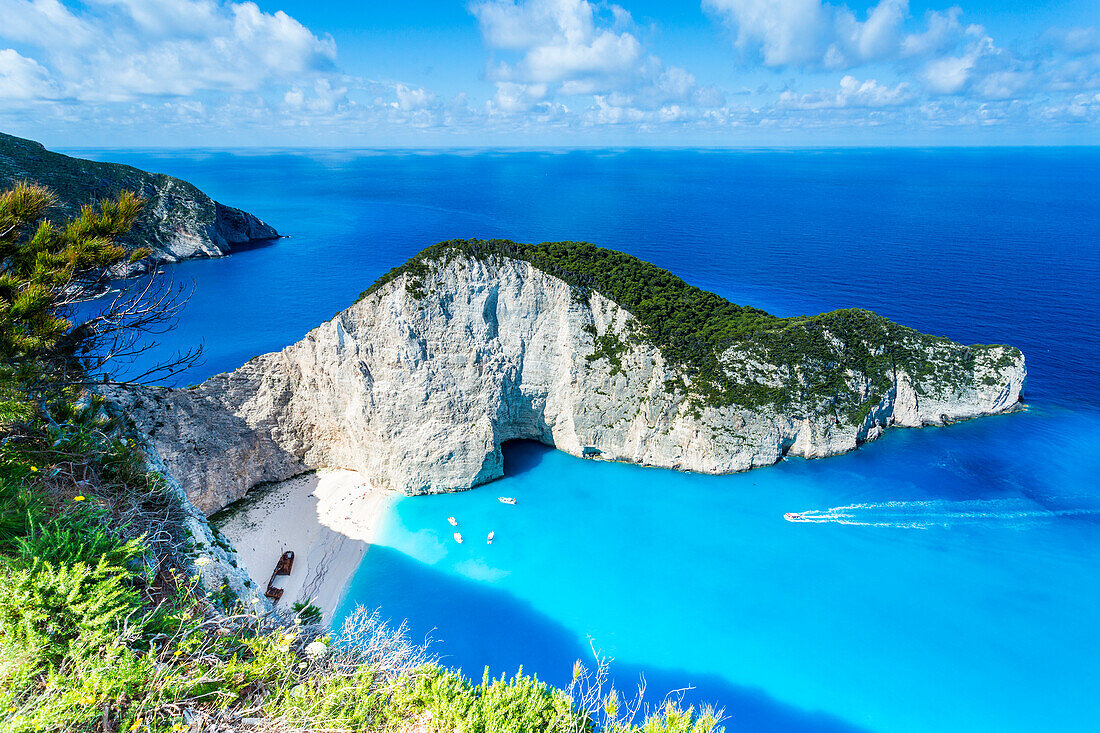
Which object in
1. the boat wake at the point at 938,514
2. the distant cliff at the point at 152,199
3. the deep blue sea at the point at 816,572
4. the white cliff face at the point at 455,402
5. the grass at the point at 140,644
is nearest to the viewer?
the grass at the point at 140,644

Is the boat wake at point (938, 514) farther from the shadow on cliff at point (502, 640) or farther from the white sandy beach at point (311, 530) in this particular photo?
the white sandy beach at point (311, 530)

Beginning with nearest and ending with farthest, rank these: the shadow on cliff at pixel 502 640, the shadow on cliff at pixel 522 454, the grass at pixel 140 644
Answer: the grass at pixel 140 644
the shadow on cliff at pixel 502 640
the shadow on cliff at pixel 522 454

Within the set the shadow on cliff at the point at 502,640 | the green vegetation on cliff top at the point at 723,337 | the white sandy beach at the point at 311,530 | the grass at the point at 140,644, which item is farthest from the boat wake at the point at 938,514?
the white sandy beach at the point at 311,530

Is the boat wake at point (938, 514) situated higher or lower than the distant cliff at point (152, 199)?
lower

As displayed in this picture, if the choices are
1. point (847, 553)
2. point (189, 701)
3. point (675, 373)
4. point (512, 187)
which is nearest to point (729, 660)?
point (847, 553)

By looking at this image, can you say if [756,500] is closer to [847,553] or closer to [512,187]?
[847,553]

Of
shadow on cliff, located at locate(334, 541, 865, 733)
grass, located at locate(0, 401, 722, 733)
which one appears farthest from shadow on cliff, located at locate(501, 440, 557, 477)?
grass, located at locate(0, 401, 722, 733)
